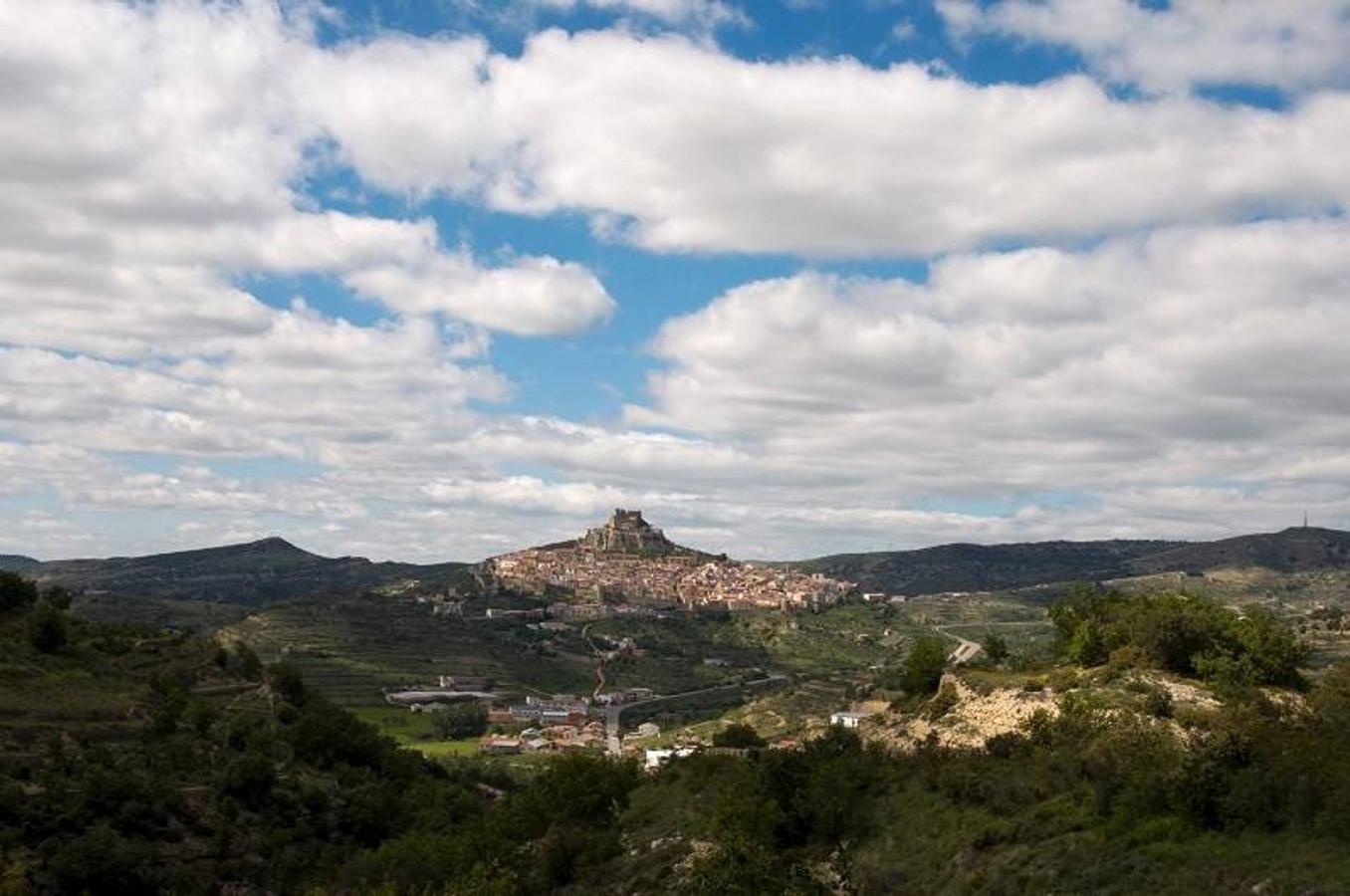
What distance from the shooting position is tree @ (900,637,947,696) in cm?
6688

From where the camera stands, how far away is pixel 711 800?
189 feet

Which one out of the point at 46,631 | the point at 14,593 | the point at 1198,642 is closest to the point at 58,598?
the point at 14,593

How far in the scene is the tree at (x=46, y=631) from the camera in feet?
224

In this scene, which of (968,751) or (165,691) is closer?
(968,751)

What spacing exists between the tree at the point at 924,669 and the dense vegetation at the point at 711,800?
21.3 inches

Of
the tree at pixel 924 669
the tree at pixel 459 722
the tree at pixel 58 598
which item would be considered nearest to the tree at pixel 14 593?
the tree at pixel 58 598

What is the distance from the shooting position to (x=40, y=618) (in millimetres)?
Result: 68875

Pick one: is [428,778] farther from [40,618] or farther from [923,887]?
[923,887]

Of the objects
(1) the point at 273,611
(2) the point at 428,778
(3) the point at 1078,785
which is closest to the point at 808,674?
(1) the point at 273,611

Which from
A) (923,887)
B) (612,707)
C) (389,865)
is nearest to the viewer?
(923,887)

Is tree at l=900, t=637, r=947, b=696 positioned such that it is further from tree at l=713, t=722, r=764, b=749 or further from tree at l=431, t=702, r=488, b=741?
tree at l=431, t=702, r=488, b=741

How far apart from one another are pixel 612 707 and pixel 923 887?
→ 5097 inches

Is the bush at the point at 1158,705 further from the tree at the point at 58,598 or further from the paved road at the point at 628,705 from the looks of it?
the paved road at the point at 628,705

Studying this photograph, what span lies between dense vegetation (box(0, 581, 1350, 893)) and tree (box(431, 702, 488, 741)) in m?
59.1
